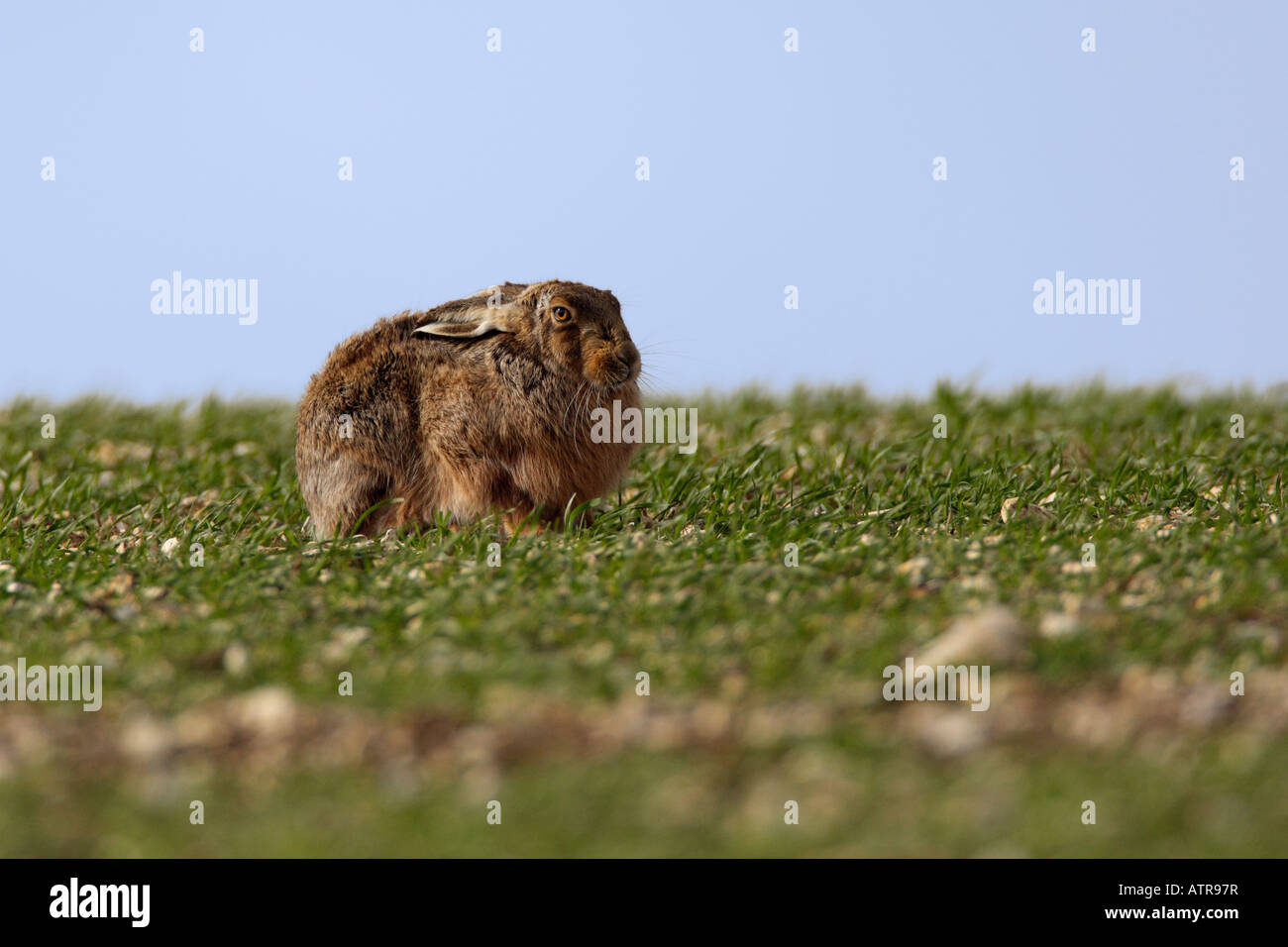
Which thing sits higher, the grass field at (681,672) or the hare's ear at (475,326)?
the hare's ear at (475,326)

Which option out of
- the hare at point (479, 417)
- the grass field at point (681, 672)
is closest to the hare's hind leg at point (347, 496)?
the hare at point (479, 417)

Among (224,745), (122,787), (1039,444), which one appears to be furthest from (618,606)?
(1039,444)

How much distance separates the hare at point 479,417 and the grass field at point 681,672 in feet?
1.00

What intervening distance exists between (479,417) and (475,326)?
56cm

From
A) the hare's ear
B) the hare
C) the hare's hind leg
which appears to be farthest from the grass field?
the hare's ear

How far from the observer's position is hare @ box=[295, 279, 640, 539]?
7.07m

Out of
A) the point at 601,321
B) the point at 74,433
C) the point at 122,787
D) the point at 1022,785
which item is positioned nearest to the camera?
the point at 1022,785

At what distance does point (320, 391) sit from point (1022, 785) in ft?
15.8

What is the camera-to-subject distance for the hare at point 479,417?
7070 millimetres

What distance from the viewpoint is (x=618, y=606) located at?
17.7 ft

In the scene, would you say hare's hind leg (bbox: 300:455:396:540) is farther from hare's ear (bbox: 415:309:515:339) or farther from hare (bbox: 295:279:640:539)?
hare's ear (bbox: 415:309:515:339)

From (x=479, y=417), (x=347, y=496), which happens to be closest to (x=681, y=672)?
(x=479, y=417)

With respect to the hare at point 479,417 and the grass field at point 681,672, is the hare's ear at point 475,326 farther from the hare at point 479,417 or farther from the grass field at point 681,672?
the grass field at point 681,672
